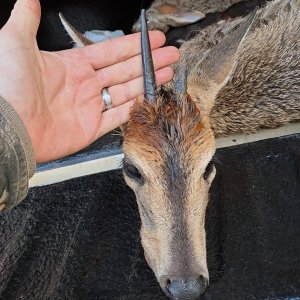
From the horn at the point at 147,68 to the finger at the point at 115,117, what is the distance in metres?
0.26

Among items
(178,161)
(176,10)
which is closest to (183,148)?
(178,161)

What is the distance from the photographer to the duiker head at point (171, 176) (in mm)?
3713

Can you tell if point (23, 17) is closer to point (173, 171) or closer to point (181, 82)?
point (181, 82)

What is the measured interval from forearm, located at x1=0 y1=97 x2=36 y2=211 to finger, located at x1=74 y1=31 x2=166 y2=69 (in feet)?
2.91

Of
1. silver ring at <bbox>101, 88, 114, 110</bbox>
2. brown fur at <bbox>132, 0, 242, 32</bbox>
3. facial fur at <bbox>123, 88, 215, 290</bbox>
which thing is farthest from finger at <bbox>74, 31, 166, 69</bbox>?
brown fur at <bbox>132, 0, 242, 32</bbox>

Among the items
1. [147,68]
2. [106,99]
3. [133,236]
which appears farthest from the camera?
[133,236]

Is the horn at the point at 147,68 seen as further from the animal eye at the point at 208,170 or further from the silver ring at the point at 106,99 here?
the animal eye at the point at 208,170

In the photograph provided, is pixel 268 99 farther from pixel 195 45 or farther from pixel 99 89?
pixel 99 89

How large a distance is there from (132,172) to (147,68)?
70 cm

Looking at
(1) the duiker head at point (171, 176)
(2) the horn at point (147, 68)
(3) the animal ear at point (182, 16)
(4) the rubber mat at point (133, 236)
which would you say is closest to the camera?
(1) the duiker head at point (171, 176)

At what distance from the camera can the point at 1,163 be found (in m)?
3.59

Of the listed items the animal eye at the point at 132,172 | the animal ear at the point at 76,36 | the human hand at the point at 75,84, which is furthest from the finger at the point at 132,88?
the animal eye at the point at 132,172

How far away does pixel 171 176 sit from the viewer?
3791mm

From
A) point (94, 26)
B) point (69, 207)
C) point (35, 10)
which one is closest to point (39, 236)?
point (69, 207)
